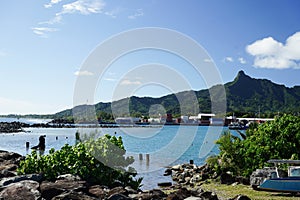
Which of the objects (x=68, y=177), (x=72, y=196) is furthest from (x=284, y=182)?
(x=72, y=196)

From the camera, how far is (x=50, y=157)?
1356cm

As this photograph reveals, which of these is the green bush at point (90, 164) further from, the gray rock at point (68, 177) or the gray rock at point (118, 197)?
the gray rock at point (118, 197)

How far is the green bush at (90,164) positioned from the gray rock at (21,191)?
73.8 inches

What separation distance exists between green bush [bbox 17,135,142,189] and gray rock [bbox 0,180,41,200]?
1.87m

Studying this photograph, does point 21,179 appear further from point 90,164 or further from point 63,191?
point 90,164

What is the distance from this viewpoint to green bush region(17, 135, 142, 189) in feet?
43.6

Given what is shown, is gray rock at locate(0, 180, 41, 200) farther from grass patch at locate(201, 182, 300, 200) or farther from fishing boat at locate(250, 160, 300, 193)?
fishing boat at locate(250, 160, 300, 193)

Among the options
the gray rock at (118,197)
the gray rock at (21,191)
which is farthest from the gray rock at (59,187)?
the gray rock at (118,197)

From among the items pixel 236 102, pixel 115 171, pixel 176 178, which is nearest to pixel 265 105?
pixel 236 102

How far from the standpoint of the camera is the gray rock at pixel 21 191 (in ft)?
34.7

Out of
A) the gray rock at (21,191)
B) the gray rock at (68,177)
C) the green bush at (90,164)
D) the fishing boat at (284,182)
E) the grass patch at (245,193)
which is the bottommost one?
the grass patch at (245,193)

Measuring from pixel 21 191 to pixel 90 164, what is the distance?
307 centimetres

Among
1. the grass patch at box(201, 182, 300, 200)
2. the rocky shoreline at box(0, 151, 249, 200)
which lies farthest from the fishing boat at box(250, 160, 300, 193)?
the rocky shoreline at box(0, 151, 249, 200)

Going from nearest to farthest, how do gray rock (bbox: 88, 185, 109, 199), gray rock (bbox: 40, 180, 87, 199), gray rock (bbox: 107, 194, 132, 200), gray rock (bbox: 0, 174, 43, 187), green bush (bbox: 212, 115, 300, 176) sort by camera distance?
gray rock (bbox: 107, 194, 132, 200) < gray rock (bbox: 40, 180, 87, 199) < gray rock (bbox: 88, 185, 109, 199) < gray rock (bbox: 0, 174, 43, 187) < green bush (bbox: 212, 115, 300, 176)
